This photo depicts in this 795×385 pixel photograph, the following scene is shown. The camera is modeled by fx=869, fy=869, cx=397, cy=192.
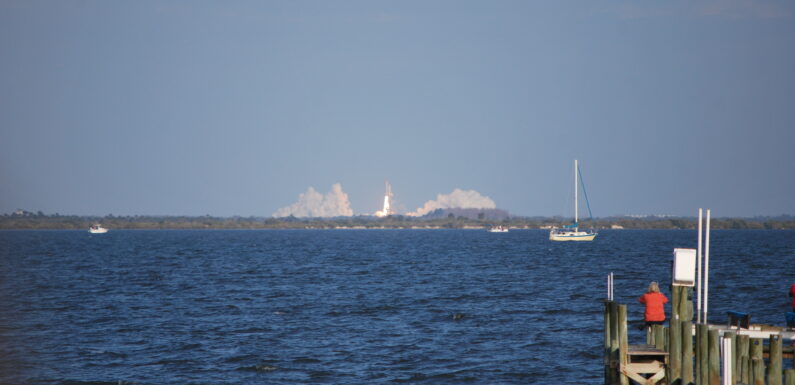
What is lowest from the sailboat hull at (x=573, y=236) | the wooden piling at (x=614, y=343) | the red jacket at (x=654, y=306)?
the wooden piling at (x=614, y=343)

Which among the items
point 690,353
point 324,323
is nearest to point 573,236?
point 324,323

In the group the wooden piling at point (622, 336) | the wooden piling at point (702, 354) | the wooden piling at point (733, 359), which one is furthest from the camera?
the wooden piling at point (622, 336)

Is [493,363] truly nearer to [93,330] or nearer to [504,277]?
[93,330]

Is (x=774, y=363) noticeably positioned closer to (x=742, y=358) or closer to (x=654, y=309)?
(x=742, y=358)

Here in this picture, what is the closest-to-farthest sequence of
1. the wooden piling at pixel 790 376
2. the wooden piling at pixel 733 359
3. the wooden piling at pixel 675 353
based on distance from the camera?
the wooden piling at pixel 790 376 → the wooden piling at pixel 733 359 → the wooden piling at pixel 675 353

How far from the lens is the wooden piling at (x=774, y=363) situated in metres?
14.4

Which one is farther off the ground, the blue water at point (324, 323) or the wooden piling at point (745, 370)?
the wooden piling at point (745, 370)

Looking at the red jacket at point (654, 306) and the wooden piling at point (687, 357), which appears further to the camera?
the red jacket at point (654, 306)

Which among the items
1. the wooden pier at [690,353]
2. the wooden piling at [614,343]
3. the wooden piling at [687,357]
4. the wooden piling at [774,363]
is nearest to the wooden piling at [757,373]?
the wooden pier at [690,353]

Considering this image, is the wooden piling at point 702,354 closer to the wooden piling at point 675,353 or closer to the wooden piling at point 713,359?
the wooden piling at point 713,359

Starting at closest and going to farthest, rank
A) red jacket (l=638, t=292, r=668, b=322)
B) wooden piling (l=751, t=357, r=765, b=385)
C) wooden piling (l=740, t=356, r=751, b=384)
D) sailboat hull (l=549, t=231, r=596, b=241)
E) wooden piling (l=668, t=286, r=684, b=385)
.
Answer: wooden piling (l=751, t=357, r=765, b=385)
wooden piling (l=740, t=356, r=751, b=384)
wooden piling (l=668, t=286, r=684, b=385)
red jacket (l=638, t=292, r=668, b=322)
sailboat hull (l=549, t=231, r=596, b=241)

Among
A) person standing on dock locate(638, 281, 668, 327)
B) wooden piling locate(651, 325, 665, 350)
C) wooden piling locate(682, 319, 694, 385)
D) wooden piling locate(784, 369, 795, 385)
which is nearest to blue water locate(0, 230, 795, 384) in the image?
person standing on dock locate(638, 281, 668, 327)

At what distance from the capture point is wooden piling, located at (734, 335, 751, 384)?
Result: 1464cm

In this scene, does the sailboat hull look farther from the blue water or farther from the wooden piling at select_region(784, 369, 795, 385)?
the wooden piling at select_region(784, 369, 795, 385)
